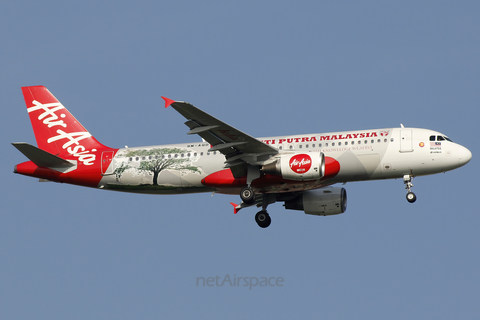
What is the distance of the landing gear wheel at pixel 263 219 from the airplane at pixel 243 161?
2.6 inches

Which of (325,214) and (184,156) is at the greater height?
(184,156)

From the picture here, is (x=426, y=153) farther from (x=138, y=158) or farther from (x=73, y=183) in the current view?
(x=73, y=183)

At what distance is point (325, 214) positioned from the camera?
4331cm

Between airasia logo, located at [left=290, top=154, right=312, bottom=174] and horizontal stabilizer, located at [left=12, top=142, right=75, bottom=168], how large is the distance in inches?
576

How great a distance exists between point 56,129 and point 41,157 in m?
3.79

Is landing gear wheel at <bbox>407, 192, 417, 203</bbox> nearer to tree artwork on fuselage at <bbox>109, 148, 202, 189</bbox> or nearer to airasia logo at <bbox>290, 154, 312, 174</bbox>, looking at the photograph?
airasia logo at <bbox>290, 154, 312, 174</bbox>

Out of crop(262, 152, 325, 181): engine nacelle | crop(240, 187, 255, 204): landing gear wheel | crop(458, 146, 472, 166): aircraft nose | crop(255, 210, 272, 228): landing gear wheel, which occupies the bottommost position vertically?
crop(255, 210, 272, 228): landing gear wheel

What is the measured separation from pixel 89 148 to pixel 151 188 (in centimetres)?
535

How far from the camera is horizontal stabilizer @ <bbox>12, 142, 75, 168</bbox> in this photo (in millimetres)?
38781

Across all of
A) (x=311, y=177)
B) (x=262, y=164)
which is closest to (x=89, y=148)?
(x=262, y=164)

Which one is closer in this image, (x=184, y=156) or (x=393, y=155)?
(x=393, y=155)

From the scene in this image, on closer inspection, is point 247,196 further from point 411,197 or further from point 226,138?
point 411,197

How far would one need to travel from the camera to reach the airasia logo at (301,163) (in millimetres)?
37219

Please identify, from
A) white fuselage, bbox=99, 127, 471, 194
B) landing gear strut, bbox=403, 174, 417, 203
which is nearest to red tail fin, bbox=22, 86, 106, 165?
white fuselage, bbox=99, 127, 471, 194
